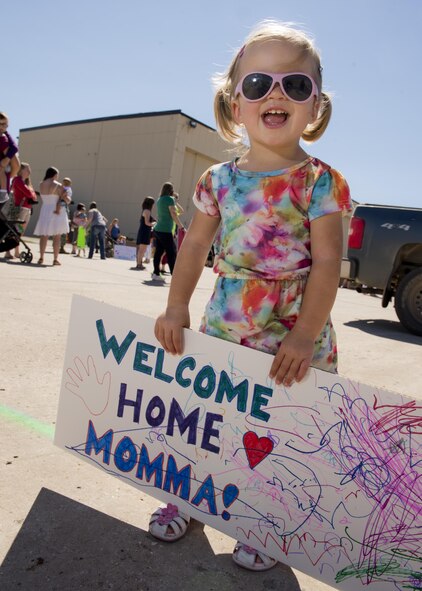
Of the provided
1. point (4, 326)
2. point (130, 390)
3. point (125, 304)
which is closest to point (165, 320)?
point (130, 390)

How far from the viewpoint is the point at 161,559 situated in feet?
4.26

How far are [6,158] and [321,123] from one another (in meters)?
5.09

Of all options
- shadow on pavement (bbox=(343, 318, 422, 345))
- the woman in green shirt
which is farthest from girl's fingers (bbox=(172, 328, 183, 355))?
the woman in green shirt

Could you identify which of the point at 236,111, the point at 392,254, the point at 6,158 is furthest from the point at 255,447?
the point at 6,158

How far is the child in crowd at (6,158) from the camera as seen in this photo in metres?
5.73

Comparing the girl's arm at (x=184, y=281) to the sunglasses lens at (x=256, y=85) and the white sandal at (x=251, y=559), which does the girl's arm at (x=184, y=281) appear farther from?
the white sandal at (x=251, y=559)

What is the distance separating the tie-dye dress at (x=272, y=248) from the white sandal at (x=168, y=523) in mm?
535

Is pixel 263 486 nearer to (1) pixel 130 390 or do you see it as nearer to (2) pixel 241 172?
(1) pixel 130 390

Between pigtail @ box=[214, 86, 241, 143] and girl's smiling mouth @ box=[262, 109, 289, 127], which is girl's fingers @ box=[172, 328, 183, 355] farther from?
pigtail @ box=[214, 86, 241, 143]

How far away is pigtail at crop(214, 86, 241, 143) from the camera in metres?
1.68

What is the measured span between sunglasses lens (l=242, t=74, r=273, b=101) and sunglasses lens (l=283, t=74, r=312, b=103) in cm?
5

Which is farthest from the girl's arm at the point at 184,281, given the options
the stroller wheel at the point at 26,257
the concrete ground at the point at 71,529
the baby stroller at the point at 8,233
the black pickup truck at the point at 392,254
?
the stroller wheel at the point at 26,257

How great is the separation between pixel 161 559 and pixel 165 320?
64cm

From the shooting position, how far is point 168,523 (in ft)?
4.60
